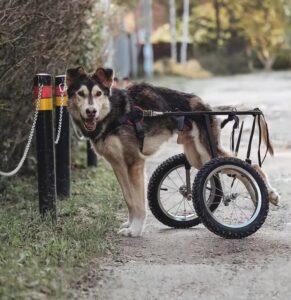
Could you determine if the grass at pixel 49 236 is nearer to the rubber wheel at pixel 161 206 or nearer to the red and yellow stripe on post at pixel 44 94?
the rubber wheel at pixel 161 206

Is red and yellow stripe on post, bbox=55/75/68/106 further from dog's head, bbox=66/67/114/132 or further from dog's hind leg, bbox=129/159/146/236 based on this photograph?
dog's hind leg, bbox=129/159/146/236

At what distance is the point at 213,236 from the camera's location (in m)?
6.26

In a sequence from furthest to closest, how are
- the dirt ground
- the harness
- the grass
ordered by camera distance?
the harness < the dirt ground < the grass

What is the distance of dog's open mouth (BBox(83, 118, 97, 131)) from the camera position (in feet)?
20.3

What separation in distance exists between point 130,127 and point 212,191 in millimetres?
1012

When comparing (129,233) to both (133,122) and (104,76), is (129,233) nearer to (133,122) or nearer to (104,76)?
(133,122)

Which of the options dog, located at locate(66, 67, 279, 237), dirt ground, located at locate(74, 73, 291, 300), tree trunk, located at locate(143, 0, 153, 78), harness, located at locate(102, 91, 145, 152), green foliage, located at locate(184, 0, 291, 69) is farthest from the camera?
green foliage, located at locate(184, 0, 291, 69)

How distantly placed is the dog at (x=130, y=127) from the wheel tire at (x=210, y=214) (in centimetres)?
57

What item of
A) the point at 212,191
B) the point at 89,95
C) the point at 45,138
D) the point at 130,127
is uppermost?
the point at 89,95

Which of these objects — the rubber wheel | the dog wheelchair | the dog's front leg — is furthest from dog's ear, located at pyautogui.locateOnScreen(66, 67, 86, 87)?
the rubber wheel

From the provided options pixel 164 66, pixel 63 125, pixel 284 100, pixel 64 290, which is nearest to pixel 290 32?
pixel 164 66

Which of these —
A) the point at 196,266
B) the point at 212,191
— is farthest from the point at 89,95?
the point at 196,266

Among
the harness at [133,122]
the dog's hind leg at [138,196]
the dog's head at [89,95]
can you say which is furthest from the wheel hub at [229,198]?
the dog's head at [89,95]

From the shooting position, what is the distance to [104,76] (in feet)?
20.7
